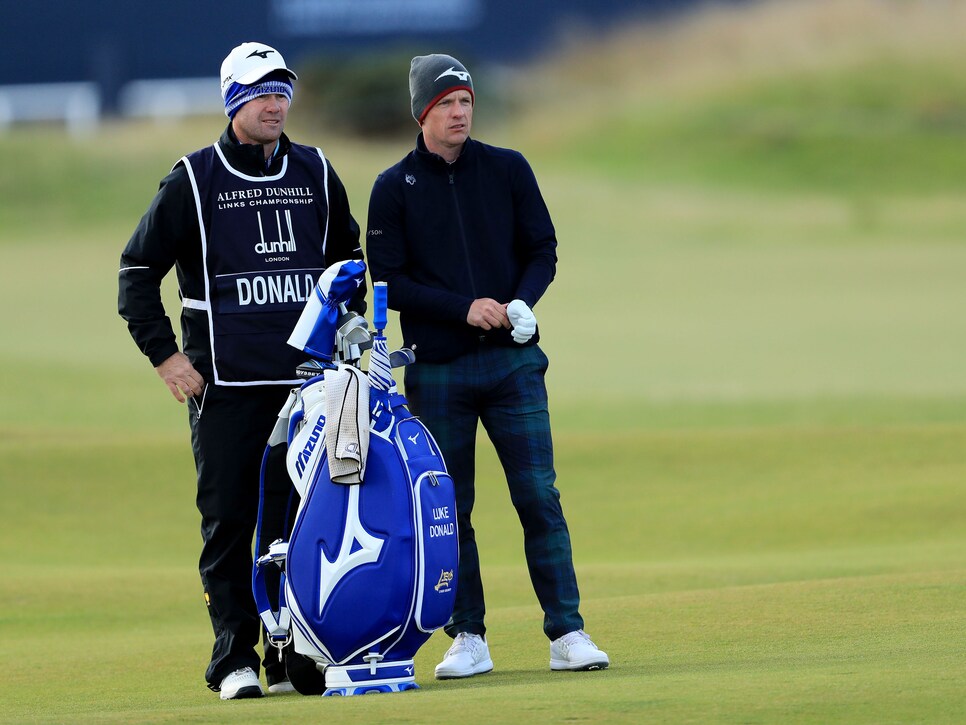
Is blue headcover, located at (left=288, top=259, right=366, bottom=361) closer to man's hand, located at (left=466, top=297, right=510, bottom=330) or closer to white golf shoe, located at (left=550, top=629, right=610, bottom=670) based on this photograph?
man's hand, located at (left=466, top=297, right=510, bottom=330)

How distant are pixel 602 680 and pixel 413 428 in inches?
33.8

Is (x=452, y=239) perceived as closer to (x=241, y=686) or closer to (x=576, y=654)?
(x=576, y=654)

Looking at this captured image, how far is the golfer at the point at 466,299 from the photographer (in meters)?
5.14

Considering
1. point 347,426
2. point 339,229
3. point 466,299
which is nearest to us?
point 347,426

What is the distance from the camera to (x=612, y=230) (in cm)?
2986

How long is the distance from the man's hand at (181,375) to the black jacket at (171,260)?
0.03 meters

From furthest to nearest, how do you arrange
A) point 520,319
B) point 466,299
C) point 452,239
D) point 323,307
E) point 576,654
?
point 452,239 → point 466,299 → point 520,319 → point 576,654 → point 323,307

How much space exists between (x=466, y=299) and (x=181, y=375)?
0.88 meters

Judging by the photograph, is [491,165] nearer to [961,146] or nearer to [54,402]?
[54,402]

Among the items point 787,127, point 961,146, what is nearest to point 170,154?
point 787,127

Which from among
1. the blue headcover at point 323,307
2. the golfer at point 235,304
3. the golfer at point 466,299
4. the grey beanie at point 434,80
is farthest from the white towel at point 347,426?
the grey beanie at point 434,80

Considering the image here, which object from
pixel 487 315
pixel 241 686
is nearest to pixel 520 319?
pixel 487 315

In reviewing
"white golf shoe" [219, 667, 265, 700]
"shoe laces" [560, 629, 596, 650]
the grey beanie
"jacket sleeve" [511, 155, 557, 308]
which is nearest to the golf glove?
"jacket sleeve" [511, 155, 557, 308]

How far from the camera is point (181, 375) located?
5066mm
